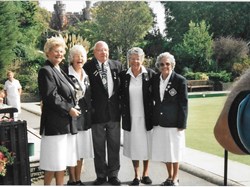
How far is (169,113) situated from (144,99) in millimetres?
221

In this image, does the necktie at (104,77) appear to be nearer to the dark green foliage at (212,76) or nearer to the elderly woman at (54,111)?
the elderly woman at (54,111)

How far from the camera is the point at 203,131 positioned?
553cm

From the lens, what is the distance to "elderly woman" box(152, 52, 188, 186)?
318 cm

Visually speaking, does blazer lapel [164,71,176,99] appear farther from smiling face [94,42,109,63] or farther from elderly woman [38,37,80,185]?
elderly woman [38,37,80,185]

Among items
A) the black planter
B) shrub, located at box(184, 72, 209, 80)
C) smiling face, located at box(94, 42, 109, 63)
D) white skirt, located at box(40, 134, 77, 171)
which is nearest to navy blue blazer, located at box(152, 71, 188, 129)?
smiling face, located at box(94, 42, 109, 63)

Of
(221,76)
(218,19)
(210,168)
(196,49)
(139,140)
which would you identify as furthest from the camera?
(221,76)

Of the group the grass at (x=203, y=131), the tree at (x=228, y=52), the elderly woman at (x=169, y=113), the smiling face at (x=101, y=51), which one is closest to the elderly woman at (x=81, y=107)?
the smiling face at (x=101, y=51)

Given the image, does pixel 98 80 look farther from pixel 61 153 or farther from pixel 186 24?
pixel 186 24

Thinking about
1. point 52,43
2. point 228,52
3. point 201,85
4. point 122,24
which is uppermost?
point 122,24

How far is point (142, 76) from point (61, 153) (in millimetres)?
864

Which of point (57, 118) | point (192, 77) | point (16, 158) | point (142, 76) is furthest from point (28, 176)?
point (192, 77)

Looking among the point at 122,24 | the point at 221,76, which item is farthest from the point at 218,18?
the point at 122,24

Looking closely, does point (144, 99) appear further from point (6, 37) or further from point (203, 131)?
point (6, 37)

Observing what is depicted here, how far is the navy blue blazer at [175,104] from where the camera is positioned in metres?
3.17
